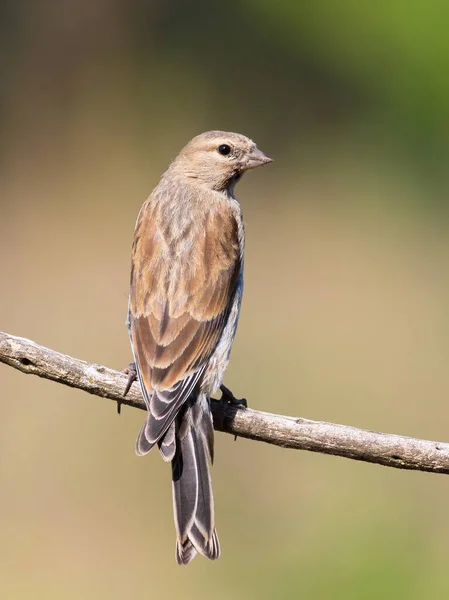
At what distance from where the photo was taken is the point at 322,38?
10.7 meters

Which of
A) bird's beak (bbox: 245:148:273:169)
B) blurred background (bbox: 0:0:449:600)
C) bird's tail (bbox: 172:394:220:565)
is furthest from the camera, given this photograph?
blurred background (bbox: 0:0:449:600)

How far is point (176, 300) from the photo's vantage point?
4.75m

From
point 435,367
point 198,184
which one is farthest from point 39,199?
point 198,184

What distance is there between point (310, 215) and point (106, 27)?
2.67 metres

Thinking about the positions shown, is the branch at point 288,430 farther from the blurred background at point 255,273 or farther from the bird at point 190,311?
the blurred background at point 255,273

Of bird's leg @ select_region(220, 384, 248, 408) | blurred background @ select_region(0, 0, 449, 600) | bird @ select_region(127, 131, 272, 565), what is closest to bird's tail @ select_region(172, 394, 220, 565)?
bird @ select_region(127, 131, 272, 565)

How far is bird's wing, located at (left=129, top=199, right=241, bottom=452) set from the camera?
4.45 m

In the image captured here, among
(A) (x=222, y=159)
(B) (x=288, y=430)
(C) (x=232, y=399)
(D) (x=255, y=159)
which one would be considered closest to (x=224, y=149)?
(A) (x=222, y=159)

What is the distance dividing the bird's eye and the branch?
4.85 feet

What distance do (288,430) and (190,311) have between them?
2.34ft

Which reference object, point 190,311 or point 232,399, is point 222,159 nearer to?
point 190,311

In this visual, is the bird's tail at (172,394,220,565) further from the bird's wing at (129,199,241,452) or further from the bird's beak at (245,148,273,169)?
the bird's beak at (245,148,273,169)

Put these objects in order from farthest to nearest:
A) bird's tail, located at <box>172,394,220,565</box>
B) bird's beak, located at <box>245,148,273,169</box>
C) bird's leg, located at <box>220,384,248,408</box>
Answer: bird's beak, located at <box>245,148,273,169</box>, bird's leg, located at <box>220,384,248,408</box>, bird's tail, located at <box>172,394,220,565</box>

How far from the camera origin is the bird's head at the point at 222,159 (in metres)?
5.48
